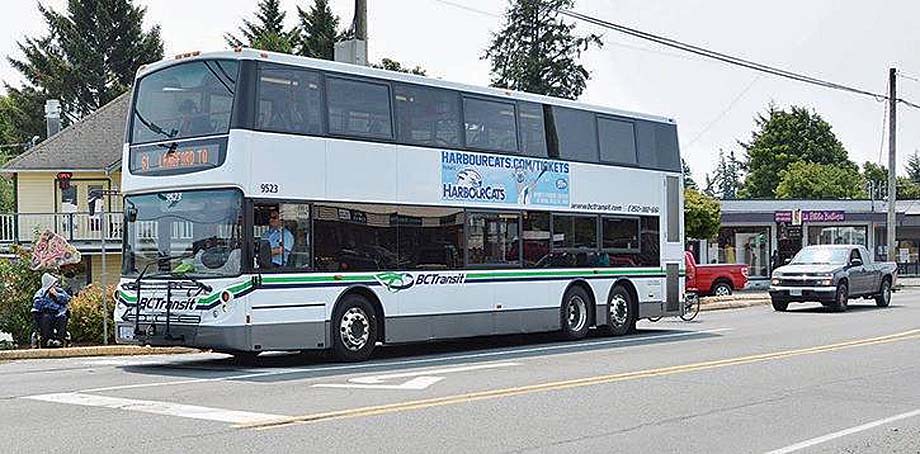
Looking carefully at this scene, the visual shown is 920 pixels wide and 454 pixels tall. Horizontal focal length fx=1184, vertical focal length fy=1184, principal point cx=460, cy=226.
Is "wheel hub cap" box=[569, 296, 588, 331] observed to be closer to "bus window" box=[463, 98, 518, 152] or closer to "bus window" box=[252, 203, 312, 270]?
"bus window" box=[463, 98, 518, 152]

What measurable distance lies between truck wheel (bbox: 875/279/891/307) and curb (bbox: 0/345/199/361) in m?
20.6

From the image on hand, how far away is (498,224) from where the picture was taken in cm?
2005

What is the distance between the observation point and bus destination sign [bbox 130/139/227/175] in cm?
1605

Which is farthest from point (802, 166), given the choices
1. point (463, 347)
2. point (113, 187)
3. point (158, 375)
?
point (158, 375)

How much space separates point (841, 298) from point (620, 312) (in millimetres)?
10216

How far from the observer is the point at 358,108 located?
57.9 ft

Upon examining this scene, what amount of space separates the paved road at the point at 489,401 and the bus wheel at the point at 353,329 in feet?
0.96

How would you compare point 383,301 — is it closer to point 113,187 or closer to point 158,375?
point 158,375

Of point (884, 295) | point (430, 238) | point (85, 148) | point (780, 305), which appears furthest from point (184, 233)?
point (85, 148)

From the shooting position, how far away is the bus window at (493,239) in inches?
771

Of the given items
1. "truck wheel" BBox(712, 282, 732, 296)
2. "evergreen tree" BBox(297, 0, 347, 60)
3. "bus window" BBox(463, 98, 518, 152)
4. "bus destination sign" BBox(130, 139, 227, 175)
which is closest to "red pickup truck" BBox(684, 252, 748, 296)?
"truck wheel" BBox(712, 282, 732, 296)

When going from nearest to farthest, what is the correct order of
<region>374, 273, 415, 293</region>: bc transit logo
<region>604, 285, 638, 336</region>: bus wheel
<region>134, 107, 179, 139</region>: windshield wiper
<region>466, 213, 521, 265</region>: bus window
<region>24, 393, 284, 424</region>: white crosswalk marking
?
<region>24, 393, 284, 424</region>: white crosswalk marking → <region>134, 107, 179, 139</region>: windshield wiper → <region>374, 273, 415, 293</region>: bc transit logo → <region>466, 213, 521, 265</region>: bus window → <region>604, 285, 638, 336</region>: bus wheel

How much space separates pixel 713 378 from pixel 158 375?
7.20 m

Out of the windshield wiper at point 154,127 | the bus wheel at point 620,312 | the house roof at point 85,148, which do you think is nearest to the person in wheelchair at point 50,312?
the windshield wiper at point 154,127
